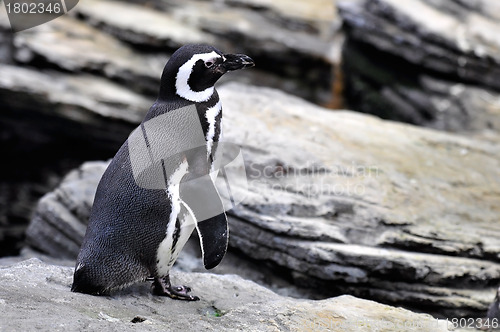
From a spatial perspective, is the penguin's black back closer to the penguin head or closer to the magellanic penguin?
the magellanic penguin

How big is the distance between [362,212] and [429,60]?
3.03m

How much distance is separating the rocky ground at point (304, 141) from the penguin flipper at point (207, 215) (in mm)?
266

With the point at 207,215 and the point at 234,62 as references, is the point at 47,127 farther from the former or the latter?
the point at 207,215

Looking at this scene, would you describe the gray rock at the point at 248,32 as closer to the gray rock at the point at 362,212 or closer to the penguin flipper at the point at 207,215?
the gray rock at the point at 362,212

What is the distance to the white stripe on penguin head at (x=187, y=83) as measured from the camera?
2824 mm

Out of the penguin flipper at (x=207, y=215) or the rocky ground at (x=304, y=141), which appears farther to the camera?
the rocky ground at (x=304, y=141)

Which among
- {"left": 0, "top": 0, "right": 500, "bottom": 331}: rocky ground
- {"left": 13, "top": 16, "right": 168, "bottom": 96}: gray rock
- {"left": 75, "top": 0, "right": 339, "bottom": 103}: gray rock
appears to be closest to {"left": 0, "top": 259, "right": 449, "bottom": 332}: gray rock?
{"left": 0, "top": 0, "right": 500, "bottom": 331}: rocky ground

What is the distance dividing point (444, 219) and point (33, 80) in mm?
4061

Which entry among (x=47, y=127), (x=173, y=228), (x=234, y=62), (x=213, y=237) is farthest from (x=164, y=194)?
(x=47, y=127)

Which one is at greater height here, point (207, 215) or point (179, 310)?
point (207, 215)

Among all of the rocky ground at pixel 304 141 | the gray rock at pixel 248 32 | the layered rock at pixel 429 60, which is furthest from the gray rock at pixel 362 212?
the gray rock at pixel 248 32

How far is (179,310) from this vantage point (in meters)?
2.79

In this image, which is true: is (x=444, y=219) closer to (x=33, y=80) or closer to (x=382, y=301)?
(x=382, y=301)

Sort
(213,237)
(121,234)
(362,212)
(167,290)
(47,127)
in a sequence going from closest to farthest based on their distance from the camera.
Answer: (121,234) < (213,237) < (167,290) < (362,212) < (47,127)
